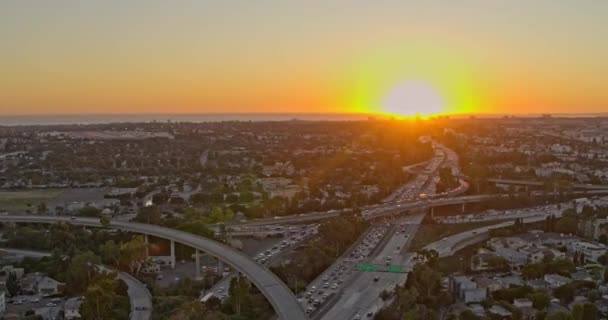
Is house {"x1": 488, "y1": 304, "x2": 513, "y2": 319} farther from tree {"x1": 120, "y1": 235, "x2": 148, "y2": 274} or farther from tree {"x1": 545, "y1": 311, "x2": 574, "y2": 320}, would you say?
tree {"x1": 120, "y1": 235, "x2": 148, "y2": 274}

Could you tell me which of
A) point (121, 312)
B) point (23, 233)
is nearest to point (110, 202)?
point (23, 233)

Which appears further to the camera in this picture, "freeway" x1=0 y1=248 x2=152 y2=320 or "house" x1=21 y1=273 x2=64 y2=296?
"house" x1=21 y1=273 x2=64 y2=296

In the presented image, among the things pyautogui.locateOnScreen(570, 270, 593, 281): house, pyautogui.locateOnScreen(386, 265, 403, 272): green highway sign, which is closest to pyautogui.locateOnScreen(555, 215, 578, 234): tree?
pyautogui.locateOnScreen(570, 270, 593, 281): house

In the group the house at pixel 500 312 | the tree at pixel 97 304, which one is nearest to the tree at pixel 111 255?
the tree at pixel 97 304

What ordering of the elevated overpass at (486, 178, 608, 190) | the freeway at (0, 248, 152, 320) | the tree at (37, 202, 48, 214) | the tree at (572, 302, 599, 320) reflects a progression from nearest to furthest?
the tree at (572, 302, 599, 320), the freeway at (0, 248, 152, 320), the tree at (37, 202, 48, 214), the elevated overpass at (486, 178, 608, 190)

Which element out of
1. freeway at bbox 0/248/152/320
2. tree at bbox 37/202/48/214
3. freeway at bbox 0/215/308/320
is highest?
freeway at bbox 0/215/308/320

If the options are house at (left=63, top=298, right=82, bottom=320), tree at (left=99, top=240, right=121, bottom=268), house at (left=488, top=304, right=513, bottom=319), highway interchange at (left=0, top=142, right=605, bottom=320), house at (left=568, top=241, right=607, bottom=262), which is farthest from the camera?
house at (left=568, top=241, right=607, bottom=262)
